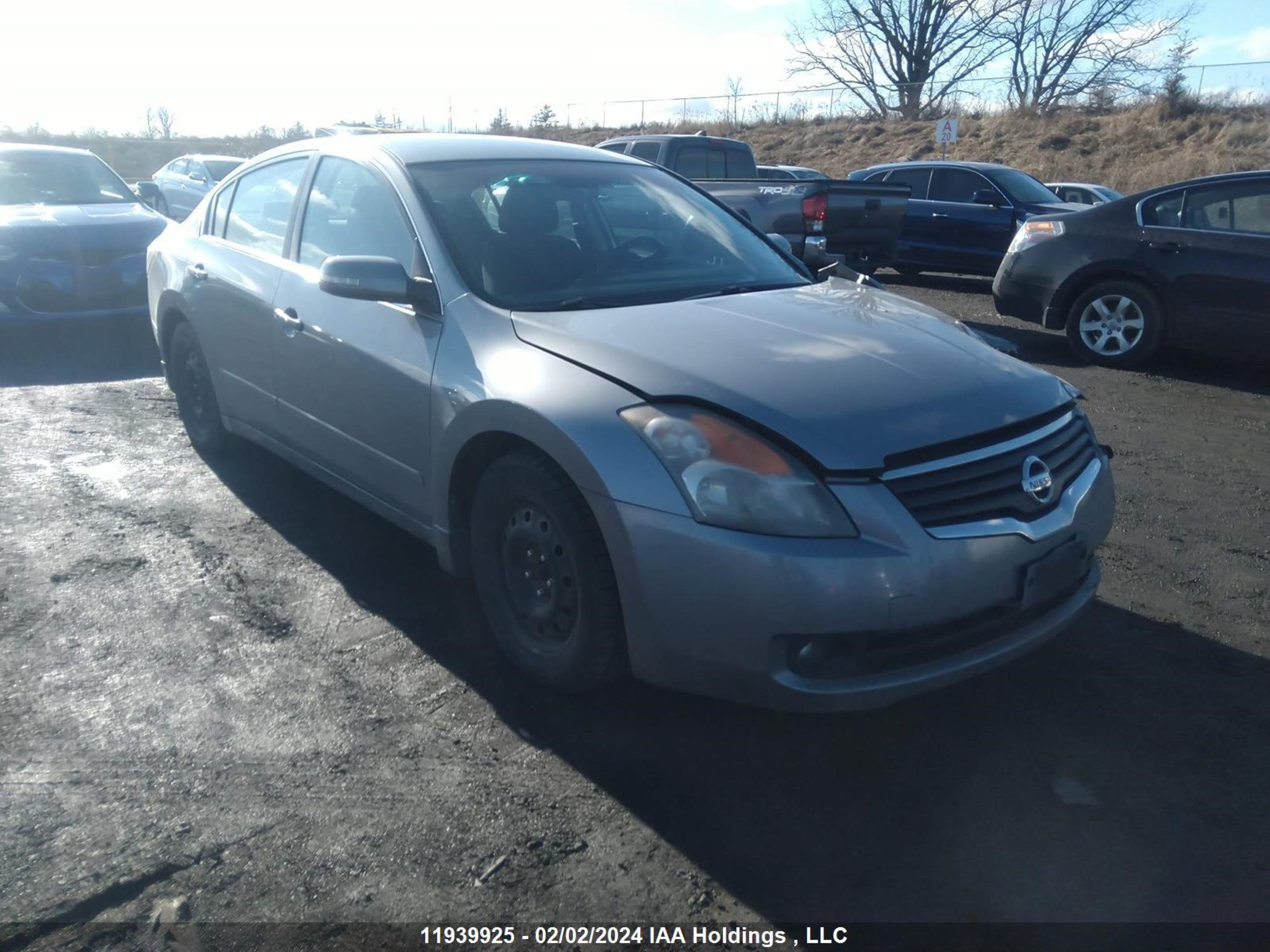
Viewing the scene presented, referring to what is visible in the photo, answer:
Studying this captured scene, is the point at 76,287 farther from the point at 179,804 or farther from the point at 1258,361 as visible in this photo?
the point at 1258,361

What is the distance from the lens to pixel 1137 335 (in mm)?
8297

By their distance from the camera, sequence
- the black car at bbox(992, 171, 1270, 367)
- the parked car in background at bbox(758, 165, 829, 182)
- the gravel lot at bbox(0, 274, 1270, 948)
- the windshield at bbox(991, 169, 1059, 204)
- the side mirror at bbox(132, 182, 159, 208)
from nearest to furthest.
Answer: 1. the gravel lot at bbox(0, 274, 1270, 948)
2. the black car at bbox(992, 171, 1270, 367)
3. the side mirror at bbox(132, 182, 159, 208)
4. the windshield at bbox(991, 169, 1059, 204)
5. the parked car in background at bbox(758, 165, 829, 182)

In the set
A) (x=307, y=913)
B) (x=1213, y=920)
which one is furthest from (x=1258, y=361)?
(x=307, y=913)

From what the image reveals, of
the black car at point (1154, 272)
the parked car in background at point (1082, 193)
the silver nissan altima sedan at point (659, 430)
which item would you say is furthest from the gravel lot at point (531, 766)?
the parked car in background at point (1082, 193)

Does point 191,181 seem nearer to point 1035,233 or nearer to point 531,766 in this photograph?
point 1035,233

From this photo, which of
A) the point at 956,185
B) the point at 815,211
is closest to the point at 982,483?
the point at 815,211

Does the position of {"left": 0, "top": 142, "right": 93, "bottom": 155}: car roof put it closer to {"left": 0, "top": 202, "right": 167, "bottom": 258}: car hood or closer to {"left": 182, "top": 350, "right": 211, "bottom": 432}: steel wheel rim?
{"left": 0, "top": 202, "right": 167, "bottom": 258}: car hood

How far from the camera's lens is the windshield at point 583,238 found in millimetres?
3812

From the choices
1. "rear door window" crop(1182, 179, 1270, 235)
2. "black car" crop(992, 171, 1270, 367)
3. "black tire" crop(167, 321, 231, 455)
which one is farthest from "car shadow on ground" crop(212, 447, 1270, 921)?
"rear door window" crop(1182, 179, 1270, 235)

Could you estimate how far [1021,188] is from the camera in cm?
1373

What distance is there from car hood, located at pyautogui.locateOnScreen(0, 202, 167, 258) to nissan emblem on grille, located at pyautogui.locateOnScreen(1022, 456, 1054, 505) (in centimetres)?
816

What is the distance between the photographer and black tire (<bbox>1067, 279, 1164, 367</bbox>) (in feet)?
26.9

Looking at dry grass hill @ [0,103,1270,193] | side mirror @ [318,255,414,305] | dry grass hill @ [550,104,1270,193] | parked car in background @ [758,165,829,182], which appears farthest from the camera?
dry grass hill @ [0,103,1270,193]

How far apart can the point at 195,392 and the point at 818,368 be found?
3991mm
